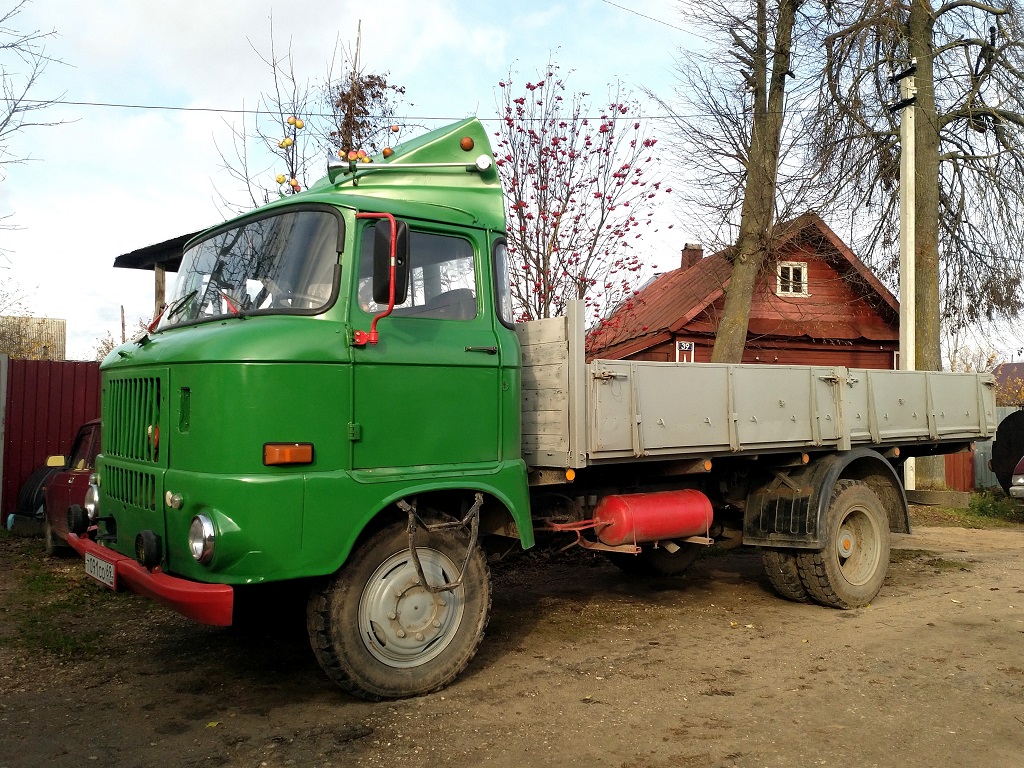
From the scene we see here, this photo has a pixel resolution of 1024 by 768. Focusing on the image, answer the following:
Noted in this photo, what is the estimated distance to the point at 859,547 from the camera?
7.22 meters

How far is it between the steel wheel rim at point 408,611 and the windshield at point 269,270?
147cm

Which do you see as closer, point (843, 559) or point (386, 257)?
point (386, 257)

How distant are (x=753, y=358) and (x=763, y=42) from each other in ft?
24.8

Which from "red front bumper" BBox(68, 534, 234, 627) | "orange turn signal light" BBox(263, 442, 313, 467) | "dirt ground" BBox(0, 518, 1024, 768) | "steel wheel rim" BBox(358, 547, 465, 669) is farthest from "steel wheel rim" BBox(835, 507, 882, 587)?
"red front bumper" BBox(68, 534, 234, 627)

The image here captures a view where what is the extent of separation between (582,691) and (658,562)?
10.7 feet

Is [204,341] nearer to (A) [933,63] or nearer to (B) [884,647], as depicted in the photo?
(B) [884,647]

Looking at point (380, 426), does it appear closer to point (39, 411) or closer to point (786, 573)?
point (786, 573)

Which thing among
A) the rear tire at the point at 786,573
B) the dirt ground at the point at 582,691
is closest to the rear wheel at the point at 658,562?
the dirt ground at the point at 582,691

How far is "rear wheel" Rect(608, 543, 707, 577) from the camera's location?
798cm

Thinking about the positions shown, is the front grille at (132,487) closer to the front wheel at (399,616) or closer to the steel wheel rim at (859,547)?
the front wheel at (399,616)

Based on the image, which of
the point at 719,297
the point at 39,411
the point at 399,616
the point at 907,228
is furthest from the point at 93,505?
the point at 719,297

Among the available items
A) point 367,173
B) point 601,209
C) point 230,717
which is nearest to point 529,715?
point 230,717

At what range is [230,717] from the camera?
4.46m

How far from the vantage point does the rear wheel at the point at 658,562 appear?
26.2 ft
